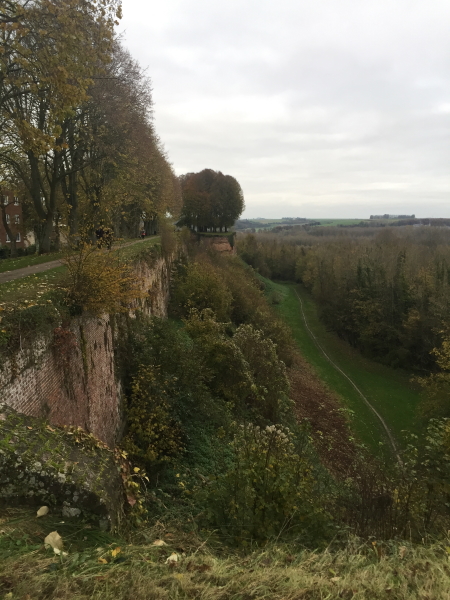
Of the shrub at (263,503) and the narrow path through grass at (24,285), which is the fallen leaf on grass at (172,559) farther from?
the narrow path through grass at (24,285)

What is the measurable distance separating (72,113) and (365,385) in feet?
73.7

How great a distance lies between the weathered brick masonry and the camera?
16.9ft

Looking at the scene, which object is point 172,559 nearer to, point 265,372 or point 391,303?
point 265,372

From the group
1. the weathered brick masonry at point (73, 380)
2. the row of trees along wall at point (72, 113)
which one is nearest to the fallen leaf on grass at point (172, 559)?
the weathered brick masonry at point (73, 380)

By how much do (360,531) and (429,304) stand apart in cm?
2470

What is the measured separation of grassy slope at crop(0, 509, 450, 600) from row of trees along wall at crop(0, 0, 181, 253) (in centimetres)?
750

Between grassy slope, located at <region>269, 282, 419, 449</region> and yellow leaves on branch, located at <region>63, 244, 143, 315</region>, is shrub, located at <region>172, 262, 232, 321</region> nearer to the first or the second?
grassy slope, located at <region>269, 282, 419, 449</region>

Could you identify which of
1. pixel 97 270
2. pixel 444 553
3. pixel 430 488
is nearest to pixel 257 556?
pixel 444 553

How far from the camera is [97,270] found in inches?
282

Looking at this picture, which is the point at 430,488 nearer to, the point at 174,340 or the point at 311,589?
the point at 311,589

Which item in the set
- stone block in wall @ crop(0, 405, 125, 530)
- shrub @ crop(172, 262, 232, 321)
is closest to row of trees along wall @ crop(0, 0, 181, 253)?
shrub @ crop(172, 262, 232, 321)

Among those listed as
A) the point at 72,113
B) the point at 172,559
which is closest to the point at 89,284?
the point at 72,113

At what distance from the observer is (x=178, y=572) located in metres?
2.90

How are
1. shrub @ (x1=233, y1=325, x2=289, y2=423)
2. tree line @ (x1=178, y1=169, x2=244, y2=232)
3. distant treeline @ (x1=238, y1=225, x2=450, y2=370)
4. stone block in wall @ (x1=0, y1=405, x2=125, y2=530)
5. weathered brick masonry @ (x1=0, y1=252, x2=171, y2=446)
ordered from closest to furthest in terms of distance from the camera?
stone block in wall @ (x1=0, y1=405, x2=125, y2=530) → weathered brick masonry @ (x1=0, y1=252, x2=171, y2=446) → shrub @ (x1=233, y1=325, x2=289, y2=423) → distant treeline @ (x1=238, y1=225, x2=450, y2=370) → tree line @ (x1=178, y1=169, x2=244, y2=232)
